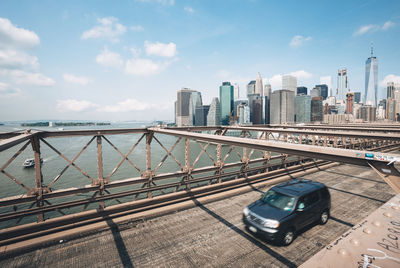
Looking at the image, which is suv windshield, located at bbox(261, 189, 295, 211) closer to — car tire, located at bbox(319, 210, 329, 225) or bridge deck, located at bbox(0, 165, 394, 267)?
bridge deck, located at bbox(0, 165, 394, 267)

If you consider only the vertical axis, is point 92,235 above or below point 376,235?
below

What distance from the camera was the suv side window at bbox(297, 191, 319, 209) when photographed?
280 inches

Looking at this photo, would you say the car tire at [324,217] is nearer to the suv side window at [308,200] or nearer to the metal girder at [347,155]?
the suv side window at [308,200]

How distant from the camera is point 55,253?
19.8ft

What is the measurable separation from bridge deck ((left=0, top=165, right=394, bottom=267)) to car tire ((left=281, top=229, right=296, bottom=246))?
149 millimetres

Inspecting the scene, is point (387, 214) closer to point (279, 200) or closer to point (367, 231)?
point (367, 231)

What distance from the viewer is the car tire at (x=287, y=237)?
6473 mm

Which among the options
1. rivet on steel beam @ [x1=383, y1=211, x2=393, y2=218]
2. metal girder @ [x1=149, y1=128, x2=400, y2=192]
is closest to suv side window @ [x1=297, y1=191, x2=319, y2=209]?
metal girder @ [x1=149, y1=128, x2=400, y2=192]

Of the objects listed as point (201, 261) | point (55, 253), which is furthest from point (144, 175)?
point (201, 261)

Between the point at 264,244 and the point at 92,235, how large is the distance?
5851 millimetres

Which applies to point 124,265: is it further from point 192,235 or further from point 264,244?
point 264,244

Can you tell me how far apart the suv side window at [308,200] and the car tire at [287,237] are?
94 centimetres

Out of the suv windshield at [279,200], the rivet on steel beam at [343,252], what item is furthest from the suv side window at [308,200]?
the rivet on steel beam at [343,252]

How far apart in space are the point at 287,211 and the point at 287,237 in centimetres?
80
